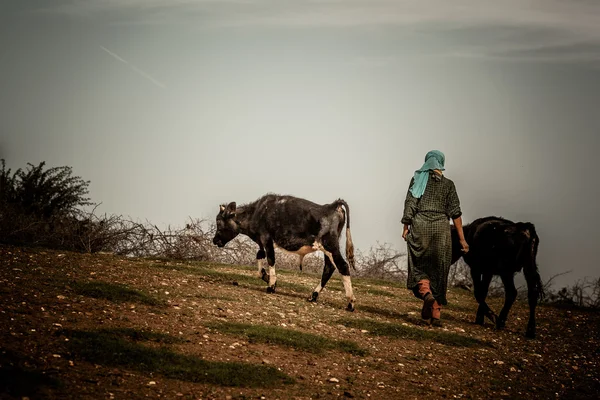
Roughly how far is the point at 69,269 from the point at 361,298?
612cm

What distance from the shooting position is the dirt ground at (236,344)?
6.58 metres

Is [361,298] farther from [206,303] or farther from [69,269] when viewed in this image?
[69,269]

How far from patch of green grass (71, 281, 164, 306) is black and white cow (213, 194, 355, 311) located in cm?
312

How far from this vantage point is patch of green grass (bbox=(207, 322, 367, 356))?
8.62 m

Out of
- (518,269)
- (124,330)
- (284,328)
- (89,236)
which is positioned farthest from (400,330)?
(89,236)

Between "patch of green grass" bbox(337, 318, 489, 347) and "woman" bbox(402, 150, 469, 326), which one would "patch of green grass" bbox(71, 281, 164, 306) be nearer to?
"patch of green grass" bbox(337, 318, 489, 347)

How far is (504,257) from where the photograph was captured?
11672mm

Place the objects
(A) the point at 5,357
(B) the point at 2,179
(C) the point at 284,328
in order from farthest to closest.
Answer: (B) the point at 2,179 → (C) the point at 284,328 → (A) the point at 5,357

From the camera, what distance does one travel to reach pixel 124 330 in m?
7.90

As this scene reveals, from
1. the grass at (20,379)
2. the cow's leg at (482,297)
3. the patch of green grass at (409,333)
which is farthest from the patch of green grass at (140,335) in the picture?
the cow's leg at (482,297)

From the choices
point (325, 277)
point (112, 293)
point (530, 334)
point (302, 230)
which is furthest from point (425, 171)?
point (112, 293)

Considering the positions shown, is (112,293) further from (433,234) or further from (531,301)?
(531,301)

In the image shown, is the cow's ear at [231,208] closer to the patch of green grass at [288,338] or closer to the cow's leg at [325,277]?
the cow's leg at [325,277]

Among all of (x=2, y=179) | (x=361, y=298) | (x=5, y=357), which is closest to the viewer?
(x=5, y=357)
